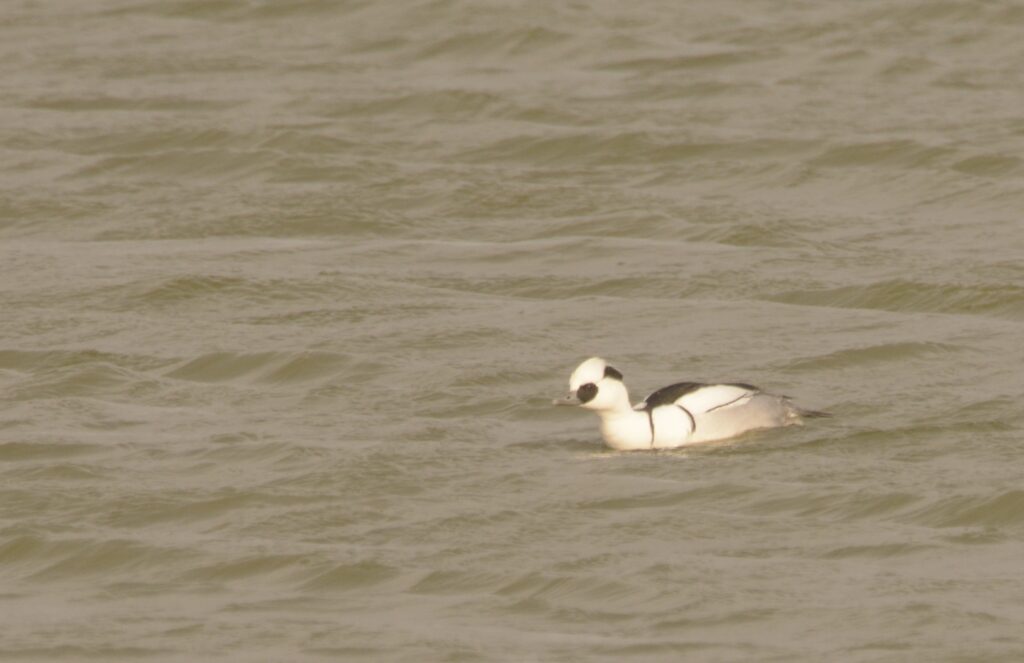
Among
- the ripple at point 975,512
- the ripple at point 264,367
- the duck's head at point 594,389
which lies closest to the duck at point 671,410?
the duck's head at point 594,389

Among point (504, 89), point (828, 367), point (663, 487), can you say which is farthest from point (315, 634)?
point (504, 89)

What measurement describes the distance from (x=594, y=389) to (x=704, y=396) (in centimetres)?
52

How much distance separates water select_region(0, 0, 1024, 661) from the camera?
1045cm

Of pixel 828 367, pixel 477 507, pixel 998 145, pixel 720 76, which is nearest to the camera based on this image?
pixel 477 507

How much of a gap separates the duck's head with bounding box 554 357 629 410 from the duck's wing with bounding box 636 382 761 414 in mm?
227

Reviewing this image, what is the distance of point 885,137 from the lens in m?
19.2

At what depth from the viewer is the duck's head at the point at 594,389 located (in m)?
12.5

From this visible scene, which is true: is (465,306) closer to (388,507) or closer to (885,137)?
(388,507)

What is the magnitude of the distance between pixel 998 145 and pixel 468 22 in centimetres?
644

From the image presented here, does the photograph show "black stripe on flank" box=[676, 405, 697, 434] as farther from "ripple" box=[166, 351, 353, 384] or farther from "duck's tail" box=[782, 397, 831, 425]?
"ripple" box=[166, 351, 353, 384]

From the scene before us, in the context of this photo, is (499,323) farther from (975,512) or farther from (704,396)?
(975,512)

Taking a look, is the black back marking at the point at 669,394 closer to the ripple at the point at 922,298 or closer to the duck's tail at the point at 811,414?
the duck's tail at the point at 811,414

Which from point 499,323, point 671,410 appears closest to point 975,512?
point 671,410

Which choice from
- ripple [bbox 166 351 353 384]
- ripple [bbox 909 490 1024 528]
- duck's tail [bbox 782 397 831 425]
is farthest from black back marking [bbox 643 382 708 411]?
ripple [bbox 166 351 353 384]
